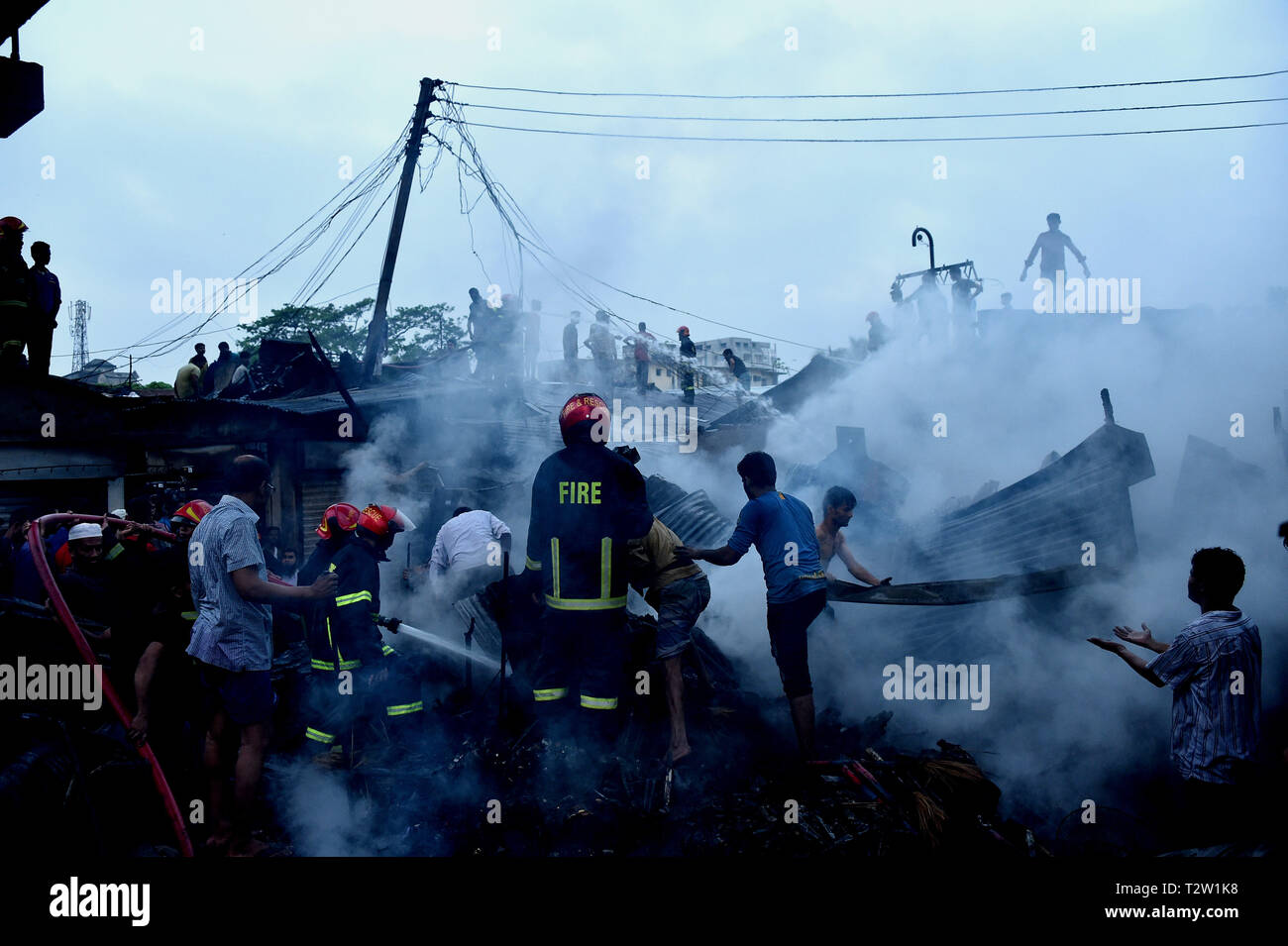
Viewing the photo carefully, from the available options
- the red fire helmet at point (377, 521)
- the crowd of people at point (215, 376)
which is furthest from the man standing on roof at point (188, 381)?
the red fire helmet at point (377, 521)

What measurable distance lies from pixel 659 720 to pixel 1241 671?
9.46 ft

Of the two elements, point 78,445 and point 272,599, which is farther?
point 78,445

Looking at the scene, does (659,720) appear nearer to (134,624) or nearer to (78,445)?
(134,624)

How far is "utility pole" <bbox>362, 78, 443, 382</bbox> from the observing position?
14.8 metres

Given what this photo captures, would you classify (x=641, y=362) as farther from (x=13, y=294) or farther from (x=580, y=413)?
(x=580, y=413)

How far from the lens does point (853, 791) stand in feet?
13.5

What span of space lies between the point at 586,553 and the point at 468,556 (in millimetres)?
2812

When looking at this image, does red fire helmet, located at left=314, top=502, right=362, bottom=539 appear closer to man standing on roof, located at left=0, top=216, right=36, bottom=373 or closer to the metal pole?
the metal pole

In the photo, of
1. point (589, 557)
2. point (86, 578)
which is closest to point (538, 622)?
point (589, 557)

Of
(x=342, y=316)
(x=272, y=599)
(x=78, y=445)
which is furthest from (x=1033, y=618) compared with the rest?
(x=342, y=316)

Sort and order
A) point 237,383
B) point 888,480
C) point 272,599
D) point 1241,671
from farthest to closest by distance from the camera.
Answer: point 237,383 < point 888,480 < point 272,599 < point 1241,671

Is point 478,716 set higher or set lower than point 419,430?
lower

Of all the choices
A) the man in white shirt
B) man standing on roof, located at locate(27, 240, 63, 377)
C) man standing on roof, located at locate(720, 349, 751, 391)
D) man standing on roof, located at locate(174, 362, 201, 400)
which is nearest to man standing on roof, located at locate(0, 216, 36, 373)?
man standing on roof, located at locate(27, 240, 63, 377)

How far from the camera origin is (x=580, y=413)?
427cm
